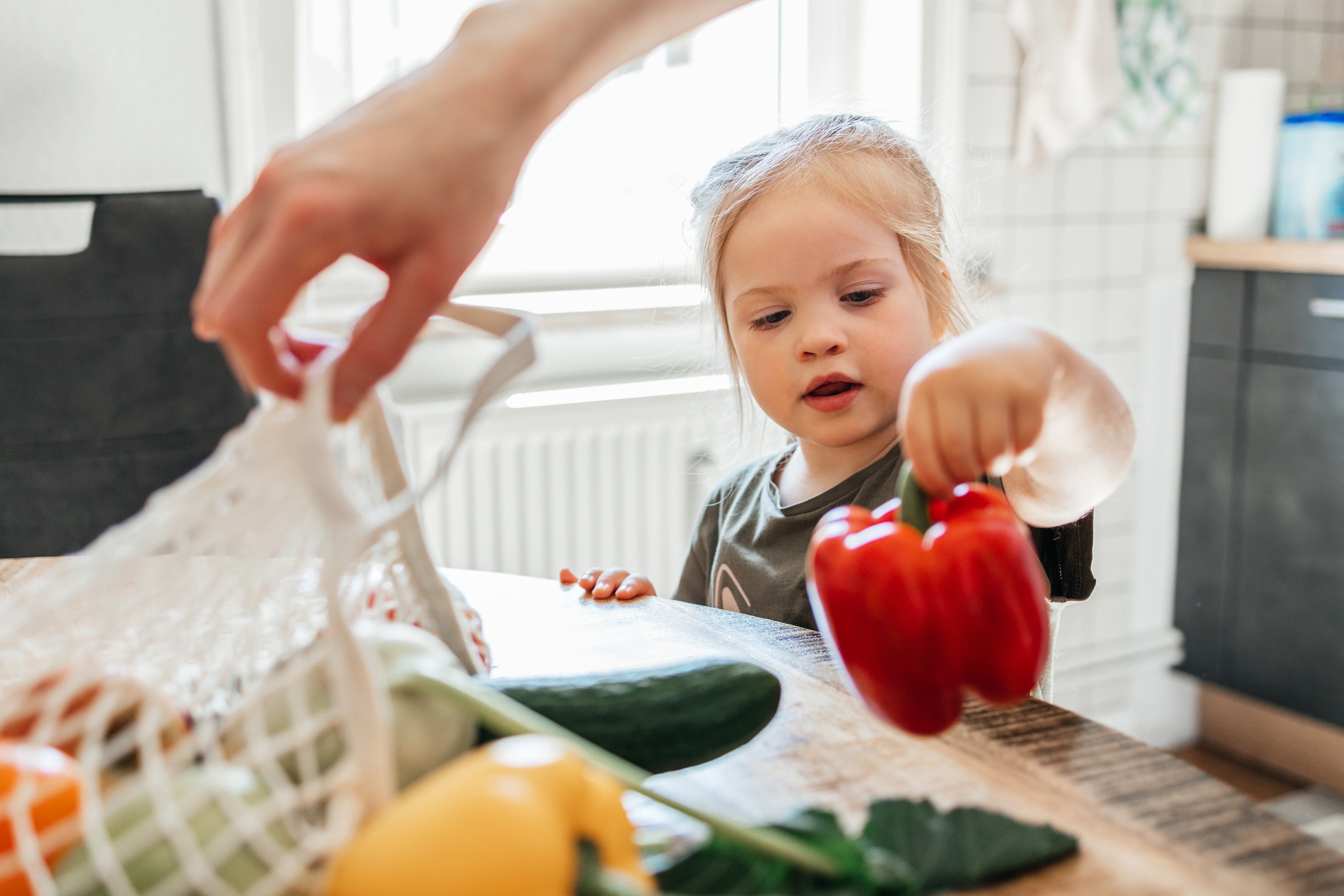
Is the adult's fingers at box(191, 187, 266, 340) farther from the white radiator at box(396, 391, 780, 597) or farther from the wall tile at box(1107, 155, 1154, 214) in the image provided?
the wall tile at box(1107, 155, 1154, 214)

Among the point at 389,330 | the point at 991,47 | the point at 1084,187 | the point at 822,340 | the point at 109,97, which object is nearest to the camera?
the point at 389,330

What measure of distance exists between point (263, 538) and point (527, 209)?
63.6 inches

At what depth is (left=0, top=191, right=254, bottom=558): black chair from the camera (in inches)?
48.9

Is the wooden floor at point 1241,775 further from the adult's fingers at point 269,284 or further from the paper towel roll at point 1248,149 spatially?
the adult's fingers at point 269,284

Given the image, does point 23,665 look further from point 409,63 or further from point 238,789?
point 409,63

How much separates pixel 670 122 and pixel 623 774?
1880 millimetres

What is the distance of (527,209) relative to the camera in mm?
1973

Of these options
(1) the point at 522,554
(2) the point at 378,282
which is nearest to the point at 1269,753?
(1) the point at 522,554

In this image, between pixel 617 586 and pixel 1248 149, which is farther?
pixel 1248 149

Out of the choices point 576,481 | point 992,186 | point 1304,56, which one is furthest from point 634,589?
point 1304,56

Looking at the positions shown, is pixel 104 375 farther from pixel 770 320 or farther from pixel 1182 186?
pixel 1182 186

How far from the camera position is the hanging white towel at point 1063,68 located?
6.23ft

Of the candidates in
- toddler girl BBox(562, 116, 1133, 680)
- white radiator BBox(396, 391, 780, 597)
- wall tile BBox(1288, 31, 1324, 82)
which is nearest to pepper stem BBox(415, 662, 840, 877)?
toddler girl BBox(562, 116, 1133, 680)

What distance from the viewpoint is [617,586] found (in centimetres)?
84
